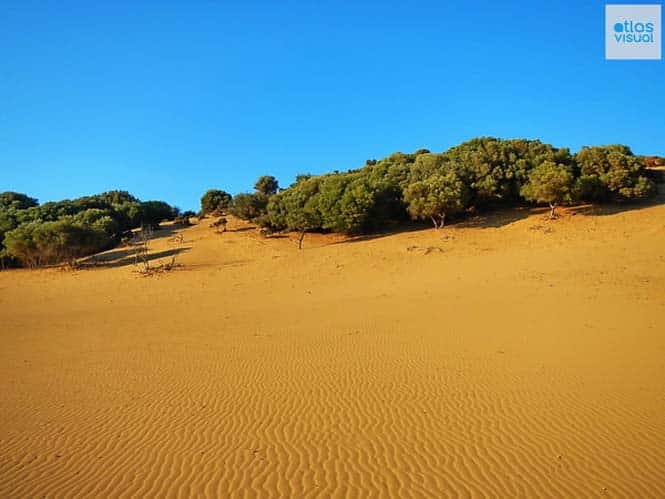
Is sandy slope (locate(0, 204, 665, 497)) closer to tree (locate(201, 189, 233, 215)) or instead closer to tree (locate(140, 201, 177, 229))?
tree (locate(140, 201, 177, 229))

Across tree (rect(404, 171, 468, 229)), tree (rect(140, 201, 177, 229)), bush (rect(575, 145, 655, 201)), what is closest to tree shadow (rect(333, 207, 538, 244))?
tree (rect(404, 171, 468, 229))

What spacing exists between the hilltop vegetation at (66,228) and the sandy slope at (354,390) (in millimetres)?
13256

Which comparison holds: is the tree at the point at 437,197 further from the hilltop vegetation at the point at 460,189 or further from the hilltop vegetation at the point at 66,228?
the hilltop vegetation at the point at 66,228

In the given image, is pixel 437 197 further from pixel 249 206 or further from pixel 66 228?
pixel 66 228

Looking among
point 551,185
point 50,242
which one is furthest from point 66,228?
point 551,185

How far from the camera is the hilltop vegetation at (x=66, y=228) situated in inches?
1356

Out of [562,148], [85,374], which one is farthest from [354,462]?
[562,148]

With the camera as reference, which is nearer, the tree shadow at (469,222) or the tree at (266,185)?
the tree shadow at (469,222)

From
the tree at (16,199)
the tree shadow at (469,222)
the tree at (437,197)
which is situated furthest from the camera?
the tree at (16,199)

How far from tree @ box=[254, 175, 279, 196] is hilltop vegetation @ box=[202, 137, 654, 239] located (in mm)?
21326

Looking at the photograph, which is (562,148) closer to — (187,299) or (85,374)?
(187,299)

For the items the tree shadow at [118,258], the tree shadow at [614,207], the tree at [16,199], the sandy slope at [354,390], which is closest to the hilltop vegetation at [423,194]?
the tree shadow at [614,207]

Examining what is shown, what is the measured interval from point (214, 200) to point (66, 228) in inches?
945

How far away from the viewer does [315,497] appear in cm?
484
